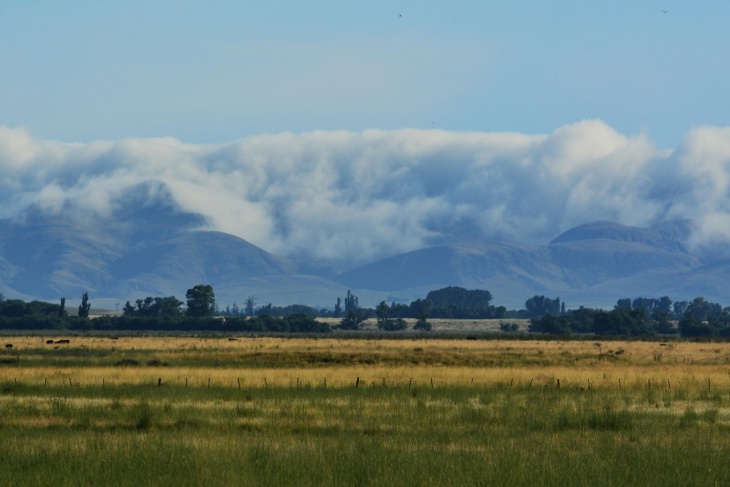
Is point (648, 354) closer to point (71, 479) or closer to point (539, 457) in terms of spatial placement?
point (539, 457)

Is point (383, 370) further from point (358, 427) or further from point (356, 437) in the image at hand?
point (356, 437)

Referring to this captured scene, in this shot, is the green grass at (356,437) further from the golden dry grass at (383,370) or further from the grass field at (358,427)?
the golden dry grass at (383,370)

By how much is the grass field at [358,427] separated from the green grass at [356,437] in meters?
0.07

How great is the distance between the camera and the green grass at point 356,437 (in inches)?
1225

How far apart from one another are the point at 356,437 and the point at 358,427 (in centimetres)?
266

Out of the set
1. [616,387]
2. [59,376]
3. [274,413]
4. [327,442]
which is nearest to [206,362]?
[59,376]

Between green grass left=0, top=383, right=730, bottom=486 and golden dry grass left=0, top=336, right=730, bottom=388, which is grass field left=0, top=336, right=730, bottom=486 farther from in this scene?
golden dry grass left=0, top=336, right=730, bottom=388

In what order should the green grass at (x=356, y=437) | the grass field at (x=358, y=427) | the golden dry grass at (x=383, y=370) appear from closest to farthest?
the green grass at (x=356, y=437) → the grass field at (x=358, y=427) → the golden dry grass at (x=383, y=370)

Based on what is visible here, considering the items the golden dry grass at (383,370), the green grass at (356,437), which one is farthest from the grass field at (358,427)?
the golden dry grass at (383,370)

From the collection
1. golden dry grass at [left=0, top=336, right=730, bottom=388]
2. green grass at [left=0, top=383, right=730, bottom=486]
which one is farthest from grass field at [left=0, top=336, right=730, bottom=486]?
golden dry grass at [left=0, top=336, right=730, bottom=388]

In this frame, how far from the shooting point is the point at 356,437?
126 ft

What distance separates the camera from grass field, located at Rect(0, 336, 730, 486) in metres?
31.4

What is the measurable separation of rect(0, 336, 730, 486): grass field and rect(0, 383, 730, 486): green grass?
0.07 meters

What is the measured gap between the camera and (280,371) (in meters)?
73.4
